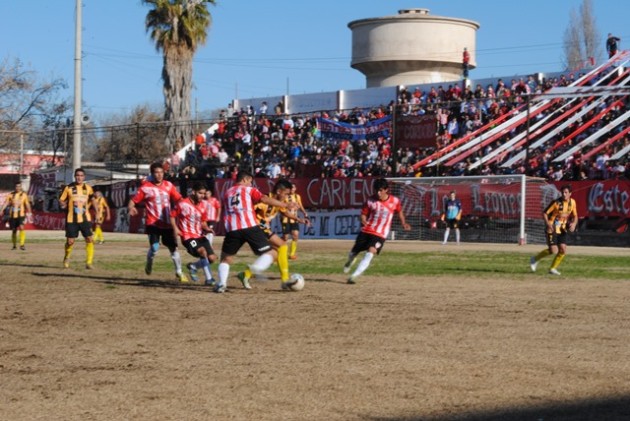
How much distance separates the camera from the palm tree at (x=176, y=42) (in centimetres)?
5412

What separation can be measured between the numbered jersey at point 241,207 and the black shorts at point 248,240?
0.24 feet

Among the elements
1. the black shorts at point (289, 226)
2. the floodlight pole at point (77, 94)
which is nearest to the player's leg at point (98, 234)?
the floodlight pole at point (77, 94)

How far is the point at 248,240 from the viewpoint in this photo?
1560 cm

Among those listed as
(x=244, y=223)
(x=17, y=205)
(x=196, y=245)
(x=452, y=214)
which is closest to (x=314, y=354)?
(x=244, y=223)

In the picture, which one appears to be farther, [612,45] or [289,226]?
[612,45]

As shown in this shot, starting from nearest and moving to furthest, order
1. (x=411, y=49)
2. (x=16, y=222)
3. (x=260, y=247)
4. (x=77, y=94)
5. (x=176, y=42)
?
(x=260, y=247), (x=16, y=222), (x=77, y=94), (x=176, y=42), (x=411, y=49)

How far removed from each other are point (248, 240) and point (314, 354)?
6.06 meters

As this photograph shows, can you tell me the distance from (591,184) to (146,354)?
2694 centimetres

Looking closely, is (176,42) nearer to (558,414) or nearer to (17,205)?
(17,205)

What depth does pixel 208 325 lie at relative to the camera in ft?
38.5

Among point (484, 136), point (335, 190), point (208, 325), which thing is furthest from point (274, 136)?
point (208, 325)

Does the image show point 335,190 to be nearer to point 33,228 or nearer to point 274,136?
point 274,136

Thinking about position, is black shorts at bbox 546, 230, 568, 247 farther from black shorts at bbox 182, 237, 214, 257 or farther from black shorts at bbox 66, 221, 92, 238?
black shorts at bbox 66, 221, 92, 238

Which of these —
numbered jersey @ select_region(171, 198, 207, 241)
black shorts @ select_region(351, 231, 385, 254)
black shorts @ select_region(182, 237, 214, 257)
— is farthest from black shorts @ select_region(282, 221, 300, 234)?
black shorts @ select_region(182, 237, 214, 257)
